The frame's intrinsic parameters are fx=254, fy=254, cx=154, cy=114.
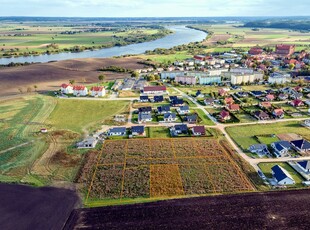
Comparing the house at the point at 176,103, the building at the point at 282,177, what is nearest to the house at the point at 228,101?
the house at the point at 176,103

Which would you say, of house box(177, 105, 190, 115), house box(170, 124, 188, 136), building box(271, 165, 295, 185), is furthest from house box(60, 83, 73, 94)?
building box(271, 165, 295, 185)

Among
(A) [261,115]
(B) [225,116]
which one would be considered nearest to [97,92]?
(B) [225,116]

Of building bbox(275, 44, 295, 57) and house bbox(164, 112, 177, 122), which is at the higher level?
building bbox(275, 44, 295, 57)

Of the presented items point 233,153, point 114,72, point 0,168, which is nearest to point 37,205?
point 0,168

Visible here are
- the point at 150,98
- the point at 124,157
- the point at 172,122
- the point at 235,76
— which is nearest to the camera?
the point at 124,157

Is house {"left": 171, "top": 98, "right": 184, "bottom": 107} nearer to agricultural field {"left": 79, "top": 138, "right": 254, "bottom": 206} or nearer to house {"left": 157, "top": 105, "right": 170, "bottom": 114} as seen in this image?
house {"left": 157, "top": 105, "right": 170, "bottom": 114}

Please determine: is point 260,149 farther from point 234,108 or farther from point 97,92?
point 97,92

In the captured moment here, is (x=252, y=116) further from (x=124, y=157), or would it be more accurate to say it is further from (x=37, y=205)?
(x=37, y=205)

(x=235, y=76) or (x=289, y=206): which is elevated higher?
(x=235, y=76)
